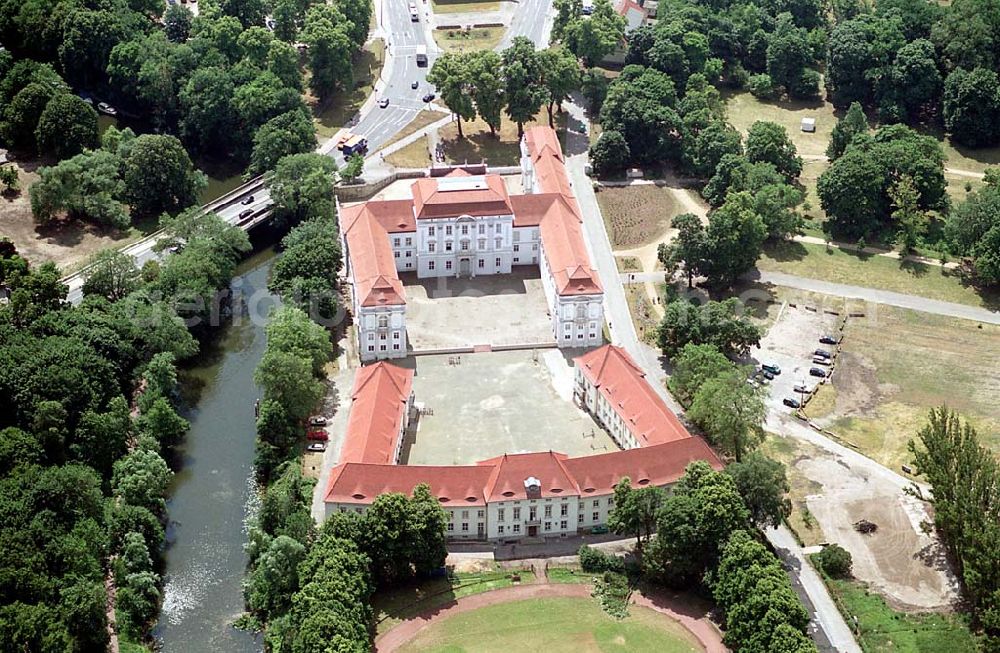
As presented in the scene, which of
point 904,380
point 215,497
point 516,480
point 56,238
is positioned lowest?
point 215,497

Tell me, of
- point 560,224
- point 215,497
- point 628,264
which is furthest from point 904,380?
point 215,497

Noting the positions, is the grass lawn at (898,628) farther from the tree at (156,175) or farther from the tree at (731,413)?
the tree at (156,175)

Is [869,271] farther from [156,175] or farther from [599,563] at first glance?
[156,175]

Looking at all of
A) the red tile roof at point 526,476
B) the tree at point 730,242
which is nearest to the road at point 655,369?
the tree at point 730,242

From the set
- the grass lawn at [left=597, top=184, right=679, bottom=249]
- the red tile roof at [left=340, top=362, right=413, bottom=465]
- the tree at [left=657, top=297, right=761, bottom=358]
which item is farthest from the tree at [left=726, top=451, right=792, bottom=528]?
the grass lawn at [left=597, top=184, right=679, bottom=249]

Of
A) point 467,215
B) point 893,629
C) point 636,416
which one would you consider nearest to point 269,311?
point 467,215

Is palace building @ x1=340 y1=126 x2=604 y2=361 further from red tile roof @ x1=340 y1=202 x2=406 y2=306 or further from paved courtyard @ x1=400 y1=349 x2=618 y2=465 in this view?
paved courtyard @ x1=400 y1=349 x2=618 y2=465
